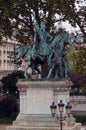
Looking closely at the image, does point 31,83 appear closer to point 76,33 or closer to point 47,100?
point 47,100

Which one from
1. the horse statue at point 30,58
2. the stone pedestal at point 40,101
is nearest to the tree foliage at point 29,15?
the horse statue at point 30,58

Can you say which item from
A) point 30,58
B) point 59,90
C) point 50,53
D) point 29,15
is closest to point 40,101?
point 59,90

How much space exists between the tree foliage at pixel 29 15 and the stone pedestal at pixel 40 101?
50.6 ft

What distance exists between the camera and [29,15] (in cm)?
5234

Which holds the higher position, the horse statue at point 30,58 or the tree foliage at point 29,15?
the tree foliage at point 29,15

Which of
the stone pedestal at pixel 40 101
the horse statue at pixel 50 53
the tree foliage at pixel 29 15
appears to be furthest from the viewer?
the tree foliage at pixel 29 15

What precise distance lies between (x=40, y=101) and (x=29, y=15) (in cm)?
1947

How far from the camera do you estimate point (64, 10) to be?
1948 inches

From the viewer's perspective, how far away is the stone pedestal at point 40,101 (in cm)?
3375

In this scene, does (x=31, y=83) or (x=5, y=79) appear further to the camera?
(x=5, y=79)

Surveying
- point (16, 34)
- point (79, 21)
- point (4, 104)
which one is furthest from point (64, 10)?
point (4, 104)

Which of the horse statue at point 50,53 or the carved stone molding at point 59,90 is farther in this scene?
the horse statue at point 50,53

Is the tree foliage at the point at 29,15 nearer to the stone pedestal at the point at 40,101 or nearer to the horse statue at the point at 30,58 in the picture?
the horse statue at the point at 30,58

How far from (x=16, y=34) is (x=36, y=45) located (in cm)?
1690
